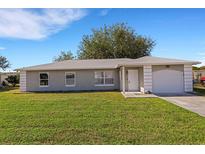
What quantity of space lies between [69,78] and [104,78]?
363 cm

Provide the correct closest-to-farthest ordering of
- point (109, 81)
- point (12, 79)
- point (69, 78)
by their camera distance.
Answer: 1. point (109, 81)
2. point (69, 78)
3. point (12, 79)

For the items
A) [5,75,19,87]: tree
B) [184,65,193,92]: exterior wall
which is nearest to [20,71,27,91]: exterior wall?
[184,65,193,92]: exterior wall

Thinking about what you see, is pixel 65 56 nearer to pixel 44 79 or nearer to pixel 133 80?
pixel 44 79

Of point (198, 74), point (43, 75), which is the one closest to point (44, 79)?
point (43, 75)

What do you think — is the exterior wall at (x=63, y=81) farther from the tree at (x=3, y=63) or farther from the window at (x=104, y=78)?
the tree at (x=3, y=63)

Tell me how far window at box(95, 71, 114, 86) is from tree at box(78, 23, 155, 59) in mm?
20039

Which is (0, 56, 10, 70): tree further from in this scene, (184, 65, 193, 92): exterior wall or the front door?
(184, 65, 193, 92): exterior wall

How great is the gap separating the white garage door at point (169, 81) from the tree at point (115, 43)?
83.1 ft

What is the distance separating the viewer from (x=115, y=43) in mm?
48406

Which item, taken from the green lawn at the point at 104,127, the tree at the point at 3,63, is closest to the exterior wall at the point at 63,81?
the green lawn at the point at 104,127

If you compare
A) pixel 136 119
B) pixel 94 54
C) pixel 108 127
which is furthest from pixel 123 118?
pixel 94 54

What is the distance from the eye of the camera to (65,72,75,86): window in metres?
28.0
